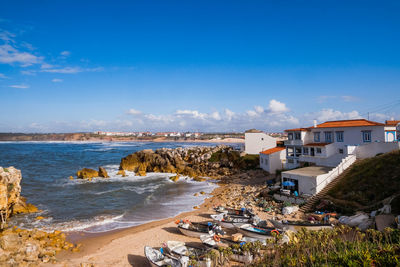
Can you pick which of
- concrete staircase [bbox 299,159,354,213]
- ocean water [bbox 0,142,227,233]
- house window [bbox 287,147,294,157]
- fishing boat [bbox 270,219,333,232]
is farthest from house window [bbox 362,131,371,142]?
ocean water [bbox 0,142,227,233]

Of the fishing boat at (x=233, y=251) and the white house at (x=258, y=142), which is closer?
the fishing boat at (x=233, y=251)

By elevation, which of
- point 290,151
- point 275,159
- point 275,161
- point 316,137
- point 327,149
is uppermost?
point 316,137

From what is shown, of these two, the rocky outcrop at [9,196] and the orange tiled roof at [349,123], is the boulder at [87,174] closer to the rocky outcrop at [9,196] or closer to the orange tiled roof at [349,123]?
the rocky outcrop at [9,196]

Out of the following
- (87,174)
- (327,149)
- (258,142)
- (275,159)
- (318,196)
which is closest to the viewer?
(318,196)

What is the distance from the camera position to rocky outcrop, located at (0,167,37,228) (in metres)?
20.1

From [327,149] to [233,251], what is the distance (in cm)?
1919

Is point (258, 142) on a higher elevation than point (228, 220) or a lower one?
higher

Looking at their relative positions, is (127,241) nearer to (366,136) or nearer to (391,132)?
(366,136)

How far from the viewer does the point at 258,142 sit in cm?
4578

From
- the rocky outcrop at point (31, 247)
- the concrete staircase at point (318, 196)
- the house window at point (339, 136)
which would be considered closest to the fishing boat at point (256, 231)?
the concrete staircase at point (318, 196)

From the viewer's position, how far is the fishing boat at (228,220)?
17.8 m

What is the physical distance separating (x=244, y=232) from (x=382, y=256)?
889 centimetres

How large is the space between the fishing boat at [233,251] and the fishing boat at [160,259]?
2.51 metres

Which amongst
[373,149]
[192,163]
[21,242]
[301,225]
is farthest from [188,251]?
[192,163]
